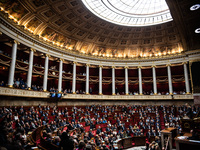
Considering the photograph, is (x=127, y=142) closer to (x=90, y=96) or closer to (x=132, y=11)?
(x=90, y=96)

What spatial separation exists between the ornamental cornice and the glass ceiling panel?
7.23 meters

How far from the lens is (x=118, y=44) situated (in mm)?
27219

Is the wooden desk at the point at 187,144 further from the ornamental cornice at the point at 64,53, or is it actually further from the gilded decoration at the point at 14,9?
the gilded decoration at the point at 14,9

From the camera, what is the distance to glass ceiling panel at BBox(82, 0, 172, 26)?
20322 mm

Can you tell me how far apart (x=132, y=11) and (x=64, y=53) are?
40.9 ft

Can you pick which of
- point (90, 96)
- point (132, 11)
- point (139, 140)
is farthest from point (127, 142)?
point (132, 11)

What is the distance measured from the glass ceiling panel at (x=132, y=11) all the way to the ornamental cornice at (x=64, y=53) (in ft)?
23.7

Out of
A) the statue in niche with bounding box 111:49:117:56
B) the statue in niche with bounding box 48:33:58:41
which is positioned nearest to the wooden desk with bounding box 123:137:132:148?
the statue in niche with bounding box 48:33:58:41

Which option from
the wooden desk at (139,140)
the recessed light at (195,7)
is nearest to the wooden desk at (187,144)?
the wooden desk at (139,140)

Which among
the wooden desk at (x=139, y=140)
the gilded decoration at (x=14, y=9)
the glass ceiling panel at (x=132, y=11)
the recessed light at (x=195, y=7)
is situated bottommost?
the wooden desk at (x=139, y=140)

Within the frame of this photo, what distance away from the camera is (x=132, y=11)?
72.6 ft

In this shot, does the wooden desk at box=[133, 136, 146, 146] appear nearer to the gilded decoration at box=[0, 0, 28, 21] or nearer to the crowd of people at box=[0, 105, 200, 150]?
the crowd of people at box=[0, 105, 200, 150]

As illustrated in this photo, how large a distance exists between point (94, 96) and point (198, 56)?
17.7 meters

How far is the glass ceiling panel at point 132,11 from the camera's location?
20.3m
